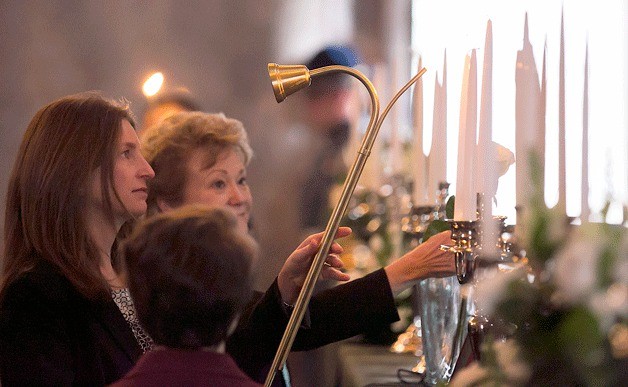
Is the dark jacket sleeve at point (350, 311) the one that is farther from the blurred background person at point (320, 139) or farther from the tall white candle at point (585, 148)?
the blurred background person at point (320, 139)

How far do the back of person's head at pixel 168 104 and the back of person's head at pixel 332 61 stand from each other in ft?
2.17

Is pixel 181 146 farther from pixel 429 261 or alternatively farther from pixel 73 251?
pixel 429 261

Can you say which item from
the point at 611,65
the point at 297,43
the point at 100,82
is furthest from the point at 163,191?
the point at 297,43

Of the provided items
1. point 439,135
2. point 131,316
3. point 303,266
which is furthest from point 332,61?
point 131,316

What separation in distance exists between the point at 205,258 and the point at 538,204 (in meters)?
0.62

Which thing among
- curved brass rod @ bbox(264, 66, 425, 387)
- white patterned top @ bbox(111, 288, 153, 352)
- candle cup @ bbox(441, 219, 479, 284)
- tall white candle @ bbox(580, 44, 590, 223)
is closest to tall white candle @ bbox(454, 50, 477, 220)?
candle cup @ bbox(441, 219, 479, 284)

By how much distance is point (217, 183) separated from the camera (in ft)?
9.89

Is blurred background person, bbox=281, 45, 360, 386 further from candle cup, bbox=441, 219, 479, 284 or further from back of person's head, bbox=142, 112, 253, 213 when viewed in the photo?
candle cup, bbox=441, 219, 479, 284

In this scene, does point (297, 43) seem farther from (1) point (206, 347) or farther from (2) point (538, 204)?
(2) point (538, 204)

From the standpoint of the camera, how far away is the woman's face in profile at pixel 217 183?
9.75 feet

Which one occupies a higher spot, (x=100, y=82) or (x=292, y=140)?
(x=100, y=82)

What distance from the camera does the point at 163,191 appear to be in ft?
9.92

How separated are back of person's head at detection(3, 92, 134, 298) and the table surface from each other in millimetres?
741

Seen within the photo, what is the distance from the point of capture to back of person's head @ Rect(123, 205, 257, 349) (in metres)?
1.58
